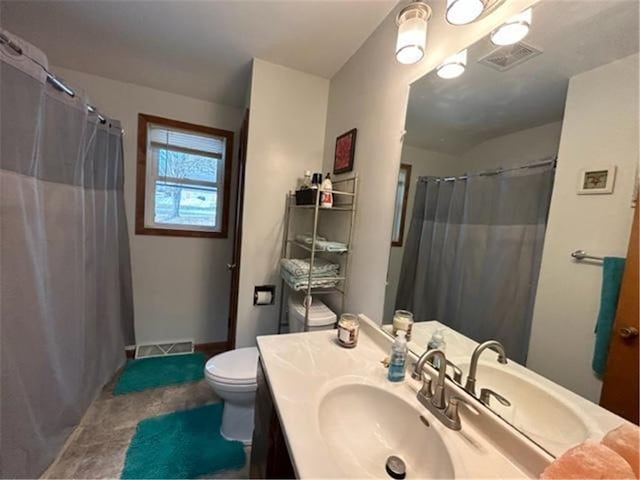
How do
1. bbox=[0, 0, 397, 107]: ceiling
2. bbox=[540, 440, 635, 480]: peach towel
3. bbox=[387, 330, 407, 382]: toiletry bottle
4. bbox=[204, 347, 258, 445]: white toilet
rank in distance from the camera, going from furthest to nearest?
1. bbox=[204, 347, 258, 445]: white toilet
2. bbox=[0, 0, 397, 107]: ceiling
3. bbox=[387, 330, 407, 382]: toiletry bottle
4. bbox=[540, 440, 635, 480]: peach towel

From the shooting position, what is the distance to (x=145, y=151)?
218 centimetres

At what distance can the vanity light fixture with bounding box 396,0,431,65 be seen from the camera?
0.91 meters

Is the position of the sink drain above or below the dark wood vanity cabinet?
above

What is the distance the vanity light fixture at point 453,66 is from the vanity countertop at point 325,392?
104 cm

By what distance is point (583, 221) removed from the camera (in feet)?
1.88

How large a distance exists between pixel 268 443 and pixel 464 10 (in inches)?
57.3

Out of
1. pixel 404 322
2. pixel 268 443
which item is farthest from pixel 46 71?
pixel 404 322

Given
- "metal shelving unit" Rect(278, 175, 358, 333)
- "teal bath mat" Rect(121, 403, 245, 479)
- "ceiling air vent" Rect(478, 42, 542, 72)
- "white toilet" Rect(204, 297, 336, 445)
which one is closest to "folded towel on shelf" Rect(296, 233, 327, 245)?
"metal shelving unit" Rect(278, 175, 358, 333)

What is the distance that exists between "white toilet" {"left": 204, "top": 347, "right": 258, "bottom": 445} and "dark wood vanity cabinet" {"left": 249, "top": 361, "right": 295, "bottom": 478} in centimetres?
39

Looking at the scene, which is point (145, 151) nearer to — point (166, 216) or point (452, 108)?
point (166, 216)

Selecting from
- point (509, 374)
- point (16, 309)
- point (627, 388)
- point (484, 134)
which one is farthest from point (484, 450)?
point (16, 309)

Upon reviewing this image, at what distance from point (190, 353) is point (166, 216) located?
125 cm

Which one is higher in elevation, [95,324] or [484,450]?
[484,450]

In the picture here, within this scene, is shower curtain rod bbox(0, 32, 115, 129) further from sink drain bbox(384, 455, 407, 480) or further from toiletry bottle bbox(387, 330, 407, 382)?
sink drain bbox(384, 455, 407, 480)
